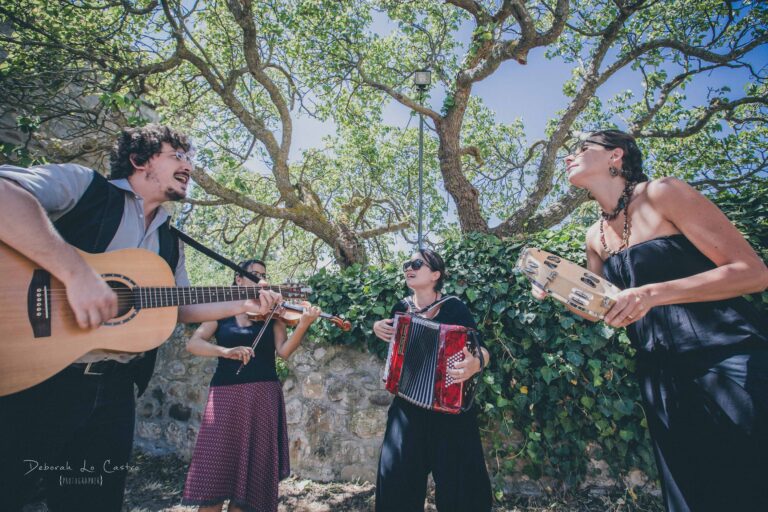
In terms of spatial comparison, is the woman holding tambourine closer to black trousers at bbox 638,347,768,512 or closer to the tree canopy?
black trousers at bbox 638,347,768,512

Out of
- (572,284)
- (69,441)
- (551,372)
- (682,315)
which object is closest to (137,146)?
(69,441)

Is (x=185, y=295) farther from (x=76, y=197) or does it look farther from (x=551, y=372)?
(x=551, y=372)

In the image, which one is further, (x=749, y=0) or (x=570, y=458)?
(x=749, y=0)

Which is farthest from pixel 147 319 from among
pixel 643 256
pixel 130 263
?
pixel 643 256

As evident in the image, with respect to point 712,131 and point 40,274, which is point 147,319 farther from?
point 712,131

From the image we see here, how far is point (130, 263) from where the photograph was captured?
1.92 meters

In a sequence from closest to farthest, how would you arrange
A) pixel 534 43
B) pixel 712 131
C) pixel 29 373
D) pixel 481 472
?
pixel 29 373 < pixel 481 472 < pixel 534 43 < pixel 712 131

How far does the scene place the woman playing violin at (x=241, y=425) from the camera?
2727mm

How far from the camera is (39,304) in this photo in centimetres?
156

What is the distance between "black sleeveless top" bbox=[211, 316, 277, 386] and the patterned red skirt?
0.06 metres

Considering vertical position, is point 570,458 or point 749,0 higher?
point 749,0

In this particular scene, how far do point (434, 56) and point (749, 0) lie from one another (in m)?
5.12

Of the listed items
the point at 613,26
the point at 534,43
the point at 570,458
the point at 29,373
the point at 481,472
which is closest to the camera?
the point at 29,373

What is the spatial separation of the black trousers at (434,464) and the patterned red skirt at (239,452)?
39.6 inches
